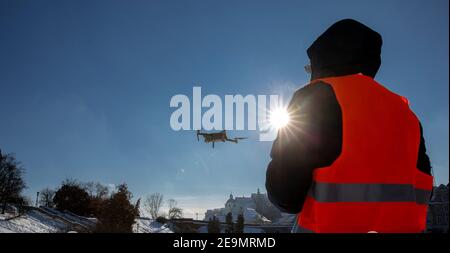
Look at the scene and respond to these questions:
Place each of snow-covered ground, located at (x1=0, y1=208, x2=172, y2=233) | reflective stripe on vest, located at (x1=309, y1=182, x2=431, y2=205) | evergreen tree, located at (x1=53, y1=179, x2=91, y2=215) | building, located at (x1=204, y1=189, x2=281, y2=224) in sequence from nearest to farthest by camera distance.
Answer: reflective stripe on vest, located at (x1=309, y1=182, x2=431, y2=205)
snow-covered ground, located at (x1=0, y1=208, x2=172, y2=233)
evergreen tree, located at (x1=53, y1=179, x2=91, y2=215)
building, located at (x1=204, y1=189, x2=281, y2=224)

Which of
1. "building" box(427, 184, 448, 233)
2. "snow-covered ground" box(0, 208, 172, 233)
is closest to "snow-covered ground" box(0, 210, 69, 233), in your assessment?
"snow-covered ground" box(0, 208, 172, 233)

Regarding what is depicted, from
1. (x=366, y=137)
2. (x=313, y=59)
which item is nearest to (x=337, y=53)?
(x=313, y=59)

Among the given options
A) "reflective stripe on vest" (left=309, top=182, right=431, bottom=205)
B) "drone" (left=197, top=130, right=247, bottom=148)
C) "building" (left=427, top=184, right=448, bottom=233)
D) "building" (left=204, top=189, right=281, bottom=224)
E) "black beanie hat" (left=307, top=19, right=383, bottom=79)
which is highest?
"drone" (left=197, top=130, right=247, bottom=148)

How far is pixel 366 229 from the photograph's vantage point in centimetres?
181

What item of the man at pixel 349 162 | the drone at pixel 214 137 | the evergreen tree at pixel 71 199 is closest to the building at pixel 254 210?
the evergreen tree at pixel 71 199

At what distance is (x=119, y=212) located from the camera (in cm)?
3994

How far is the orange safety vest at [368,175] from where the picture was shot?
5.74ft

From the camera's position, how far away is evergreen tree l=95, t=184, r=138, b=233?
38.5 meters

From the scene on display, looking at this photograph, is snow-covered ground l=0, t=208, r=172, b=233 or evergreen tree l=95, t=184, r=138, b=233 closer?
snow-covered ground l=0, t=208, r=172, b=233

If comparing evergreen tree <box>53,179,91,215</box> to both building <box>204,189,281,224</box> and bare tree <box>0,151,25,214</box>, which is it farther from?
building <box>204,189,281,224</box>

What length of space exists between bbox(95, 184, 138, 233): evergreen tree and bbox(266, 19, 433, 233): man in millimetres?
40108

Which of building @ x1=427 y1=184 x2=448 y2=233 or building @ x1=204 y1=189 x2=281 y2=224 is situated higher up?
building @ x1=427 y1=184 x2=448 y2=233
